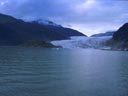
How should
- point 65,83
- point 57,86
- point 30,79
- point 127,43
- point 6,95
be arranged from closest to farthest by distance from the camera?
point 6,95 < point 57,86 < point 65,83 < point 30,79 < point 127,43

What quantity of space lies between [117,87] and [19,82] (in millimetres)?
8981

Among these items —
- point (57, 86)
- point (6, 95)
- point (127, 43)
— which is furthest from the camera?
point (127, 43)

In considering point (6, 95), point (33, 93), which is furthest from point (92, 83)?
point (6, 95)

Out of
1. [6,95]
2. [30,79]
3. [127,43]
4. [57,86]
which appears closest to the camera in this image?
[6,95]

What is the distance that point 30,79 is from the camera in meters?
34.1

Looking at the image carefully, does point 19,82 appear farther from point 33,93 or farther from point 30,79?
point 33,93

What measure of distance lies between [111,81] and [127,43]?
519 ft

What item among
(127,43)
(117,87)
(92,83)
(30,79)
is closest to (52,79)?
(30,79)

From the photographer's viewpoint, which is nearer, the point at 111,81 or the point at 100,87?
the point at 100,87

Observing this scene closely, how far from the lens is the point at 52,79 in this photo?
3472 centimetres

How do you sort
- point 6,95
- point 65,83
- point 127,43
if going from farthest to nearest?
point 127,43, point 65,83, point 6,95

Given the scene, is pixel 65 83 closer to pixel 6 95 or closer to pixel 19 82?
pixel 19 82

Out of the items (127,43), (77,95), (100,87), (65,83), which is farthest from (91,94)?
(127,43)

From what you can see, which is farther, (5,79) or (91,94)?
(5,79)
